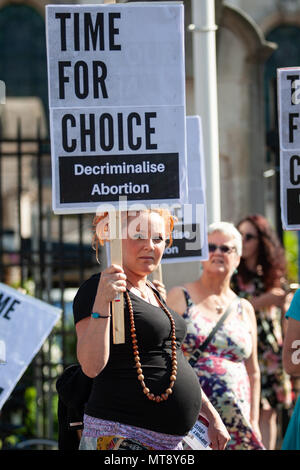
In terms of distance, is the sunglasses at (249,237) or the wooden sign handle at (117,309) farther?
the sunglasses at (249,237)

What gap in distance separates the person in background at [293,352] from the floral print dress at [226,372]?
0.74 metres

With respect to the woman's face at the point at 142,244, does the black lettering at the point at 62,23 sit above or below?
above

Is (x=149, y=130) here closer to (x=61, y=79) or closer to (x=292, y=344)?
(x=61, y=79)

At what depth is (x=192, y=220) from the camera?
16.4ft

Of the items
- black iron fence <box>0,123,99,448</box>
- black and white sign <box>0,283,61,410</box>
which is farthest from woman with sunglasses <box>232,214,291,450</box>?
black and white sign <box>0,283,61,410</box>

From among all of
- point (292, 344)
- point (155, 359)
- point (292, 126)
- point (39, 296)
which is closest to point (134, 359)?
point (155, 359)

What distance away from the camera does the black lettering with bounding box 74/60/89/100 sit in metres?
3.65

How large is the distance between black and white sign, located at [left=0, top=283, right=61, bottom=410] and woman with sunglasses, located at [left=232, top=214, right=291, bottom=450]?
1.61 m

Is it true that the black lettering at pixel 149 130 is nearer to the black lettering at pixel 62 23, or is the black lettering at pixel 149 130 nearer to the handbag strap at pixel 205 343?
the black lettering at pixel 62 23

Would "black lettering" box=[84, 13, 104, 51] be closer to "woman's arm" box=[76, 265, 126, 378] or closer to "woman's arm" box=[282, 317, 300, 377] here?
"woman's arm" box=[76, 265, 126, 378]

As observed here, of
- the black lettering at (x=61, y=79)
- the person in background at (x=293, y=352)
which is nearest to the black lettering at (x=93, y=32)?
the black lettering at (x=61, y=79)

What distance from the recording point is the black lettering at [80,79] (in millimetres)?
3654

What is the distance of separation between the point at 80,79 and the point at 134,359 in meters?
1.12
